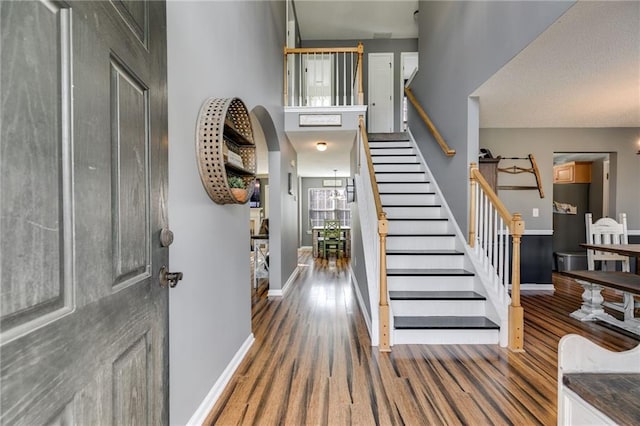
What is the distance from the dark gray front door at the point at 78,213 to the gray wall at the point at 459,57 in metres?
2.44

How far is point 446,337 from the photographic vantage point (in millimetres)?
2627

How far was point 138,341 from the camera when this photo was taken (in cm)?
92

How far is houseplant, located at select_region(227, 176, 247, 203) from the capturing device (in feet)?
6.17

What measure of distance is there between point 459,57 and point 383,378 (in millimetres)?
3432

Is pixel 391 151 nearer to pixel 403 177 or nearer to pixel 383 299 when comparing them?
pixel 403 177

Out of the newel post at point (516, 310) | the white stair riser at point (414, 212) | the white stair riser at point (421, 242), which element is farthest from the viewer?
the white stair riser at point (414, 212)

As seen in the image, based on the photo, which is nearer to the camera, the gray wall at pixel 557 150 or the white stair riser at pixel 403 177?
the gray wall at pixel 557 150

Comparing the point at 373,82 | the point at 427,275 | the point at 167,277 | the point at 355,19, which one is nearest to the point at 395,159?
the point at 427,275

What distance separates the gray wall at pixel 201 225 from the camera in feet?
4.77

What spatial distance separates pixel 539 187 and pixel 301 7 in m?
5.35

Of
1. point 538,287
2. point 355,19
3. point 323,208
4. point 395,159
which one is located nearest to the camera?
point 538,287

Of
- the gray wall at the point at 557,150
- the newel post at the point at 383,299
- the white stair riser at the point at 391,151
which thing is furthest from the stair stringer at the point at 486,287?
the white stair riser at the point at 391,151

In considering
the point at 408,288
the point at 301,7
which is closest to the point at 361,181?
the point at 408,288

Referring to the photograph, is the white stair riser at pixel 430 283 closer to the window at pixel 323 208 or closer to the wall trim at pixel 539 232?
the wall trim at pixel 539 232
